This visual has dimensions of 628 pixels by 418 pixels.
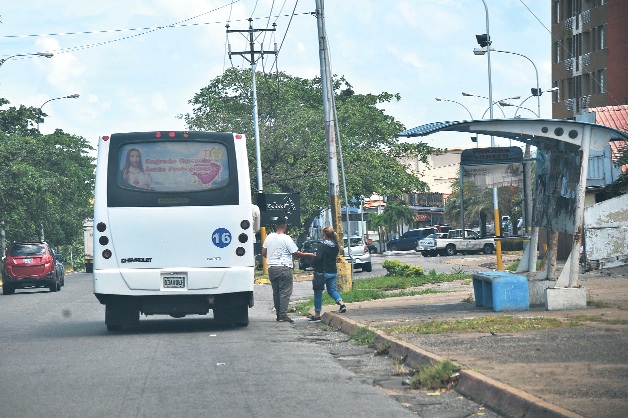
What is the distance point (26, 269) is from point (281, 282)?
21.3m

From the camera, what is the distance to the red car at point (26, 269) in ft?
125

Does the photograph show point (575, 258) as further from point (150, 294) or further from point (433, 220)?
point (433, 220)

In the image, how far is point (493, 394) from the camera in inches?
366

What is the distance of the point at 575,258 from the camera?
17.2m

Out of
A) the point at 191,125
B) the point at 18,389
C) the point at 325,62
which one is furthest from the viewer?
the point at 191,125

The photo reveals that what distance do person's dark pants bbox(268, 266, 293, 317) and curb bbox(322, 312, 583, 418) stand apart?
6.28 meters

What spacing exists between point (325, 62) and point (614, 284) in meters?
8.55

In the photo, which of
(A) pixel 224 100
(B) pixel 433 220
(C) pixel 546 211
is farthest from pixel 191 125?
(B) pixel 433 220

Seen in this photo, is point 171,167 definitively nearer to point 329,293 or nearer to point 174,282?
point 174,282

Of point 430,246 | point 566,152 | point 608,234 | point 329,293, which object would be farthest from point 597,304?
point 430,246

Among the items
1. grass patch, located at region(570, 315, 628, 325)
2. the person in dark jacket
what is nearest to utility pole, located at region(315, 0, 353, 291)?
the person in dark jacket

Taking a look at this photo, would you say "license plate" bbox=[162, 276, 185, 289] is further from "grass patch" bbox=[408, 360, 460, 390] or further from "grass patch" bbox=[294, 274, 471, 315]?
"grass patch" bbox=[408, 360, 460, 390]

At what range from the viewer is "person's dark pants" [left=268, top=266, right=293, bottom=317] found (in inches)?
757

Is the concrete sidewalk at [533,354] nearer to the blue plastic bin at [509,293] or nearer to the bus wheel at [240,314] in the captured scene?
the blue plastic bin at [509,293]
